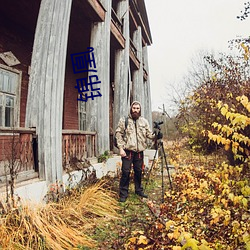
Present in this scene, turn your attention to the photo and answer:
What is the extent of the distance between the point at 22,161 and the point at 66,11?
2906mm

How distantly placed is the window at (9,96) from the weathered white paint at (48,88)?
310 cm

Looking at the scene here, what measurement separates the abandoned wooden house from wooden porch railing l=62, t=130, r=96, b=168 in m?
0.02

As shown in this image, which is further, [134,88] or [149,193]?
[134,88]

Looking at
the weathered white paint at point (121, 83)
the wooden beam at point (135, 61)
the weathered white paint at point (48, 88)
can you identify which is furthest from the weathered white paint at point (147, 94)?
the weathered white paint at point (48, 88)

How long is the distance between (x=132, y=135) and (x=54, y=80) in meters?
1.80

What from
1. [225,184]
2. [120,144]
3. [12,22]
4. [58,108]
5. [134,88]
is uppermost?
[12,22]

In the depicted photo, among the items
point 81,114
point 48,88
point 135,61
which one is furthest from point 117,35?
point 48,88

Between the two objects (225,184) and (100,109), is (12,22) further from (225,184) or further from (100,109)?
(225,184)

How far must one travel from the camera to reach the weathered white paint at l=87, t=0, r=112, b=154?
6.64m

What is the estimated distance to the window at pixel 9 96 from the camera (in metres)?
7.00

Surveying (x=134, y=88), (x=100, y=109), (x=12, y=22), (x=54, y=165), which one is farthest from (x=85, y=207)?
(x=134, y=88)

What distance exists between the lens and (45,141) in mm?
4074

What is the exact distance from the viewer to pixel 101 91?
22.2 feet

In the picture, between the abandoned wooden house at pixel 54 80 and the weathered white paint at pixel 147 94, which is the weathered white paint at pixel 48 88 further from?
the weathered white paint at pixel 147 94
